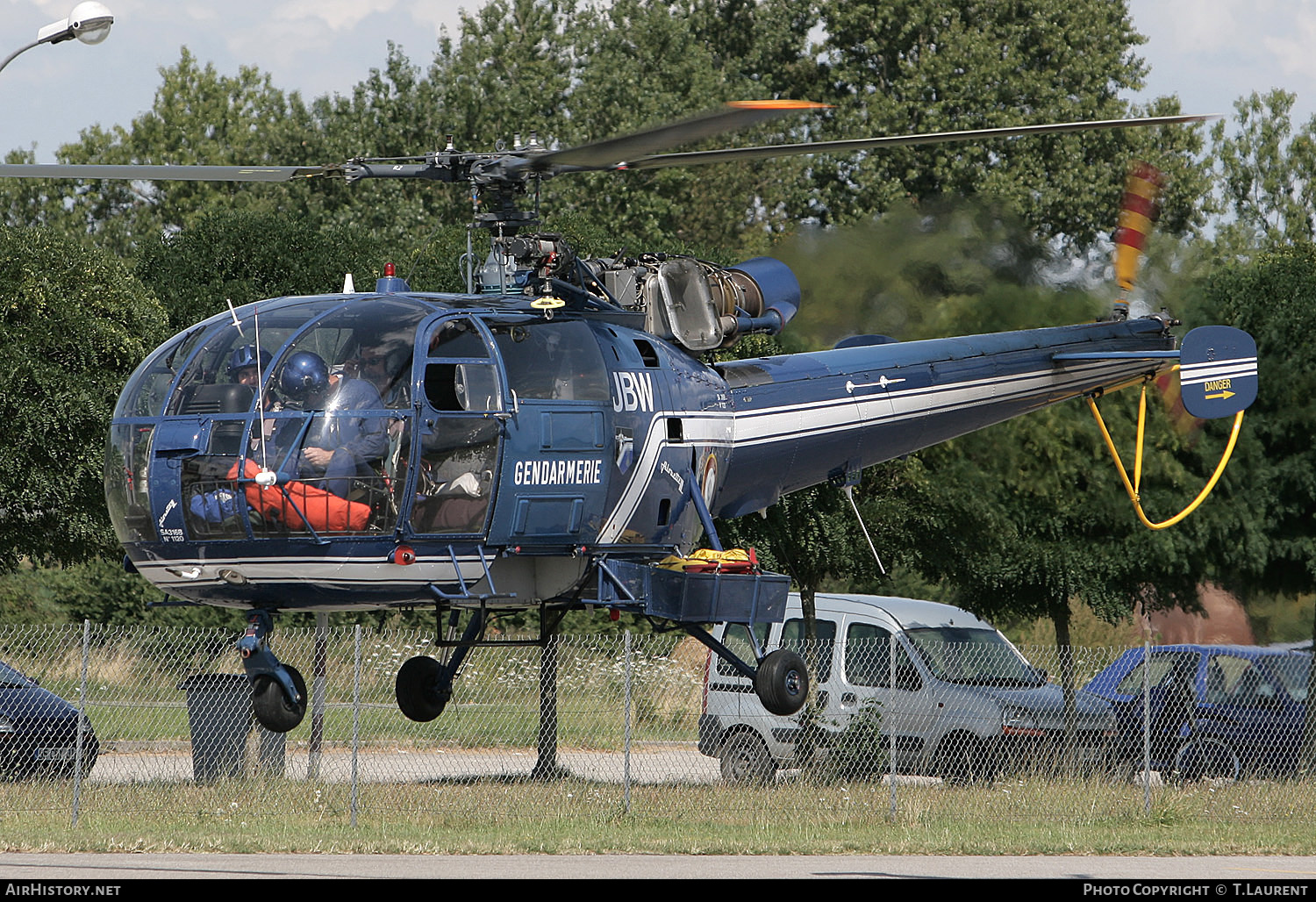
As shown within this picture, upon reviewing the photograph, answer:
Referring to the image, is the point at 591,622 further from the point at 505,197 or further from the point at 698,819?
the point at 505,197

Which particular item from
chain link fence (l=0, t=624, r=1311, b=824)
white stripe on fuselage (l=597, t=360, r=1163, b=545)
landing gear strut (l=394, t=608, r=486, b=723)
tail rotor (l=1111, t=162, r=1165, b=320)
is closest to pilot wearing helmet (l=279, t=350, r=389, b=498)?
white stripe on fuselage (l=597, t=360, r=1163, b=545)

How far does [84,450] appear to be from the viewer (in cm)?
1728

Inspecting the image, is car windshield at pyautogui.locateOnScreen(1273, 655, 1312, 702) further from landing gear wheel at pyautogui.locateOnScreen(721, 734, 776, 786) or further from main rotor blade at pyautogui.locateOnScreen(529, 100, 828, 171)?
main rotor blade at pyautogui.locateOnScreen(529, 100, 828, 171)

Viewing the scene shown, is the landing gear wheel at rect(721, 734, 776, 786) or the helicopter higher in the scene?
the helicopter

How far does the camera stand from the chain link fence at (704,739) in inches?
576

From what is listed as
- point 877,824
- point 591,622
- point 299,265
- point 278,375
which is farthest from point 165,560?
point 591,622

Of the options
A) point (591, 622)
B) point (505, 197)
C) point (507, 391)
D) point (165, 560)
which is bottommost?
point (591, 622)

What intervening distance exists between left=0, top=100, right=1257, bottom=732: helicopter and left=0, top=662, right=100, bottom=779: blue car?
5.60 m

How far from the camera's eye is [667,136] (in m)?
8.74

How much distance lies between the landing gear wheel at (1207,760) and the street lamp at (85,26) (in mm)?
12382

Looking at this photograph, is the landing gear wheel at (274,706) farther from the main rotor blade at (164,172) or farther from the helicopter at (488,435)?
the main rotor blade at (164,172)

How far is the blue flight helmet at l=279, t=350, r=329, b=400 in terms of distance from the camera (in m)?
9.31

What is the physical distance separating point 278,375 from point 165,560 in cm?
126

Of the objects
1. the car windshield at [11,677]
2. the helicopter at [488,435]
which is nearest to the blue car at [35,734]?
the car windshield at [11,677]
